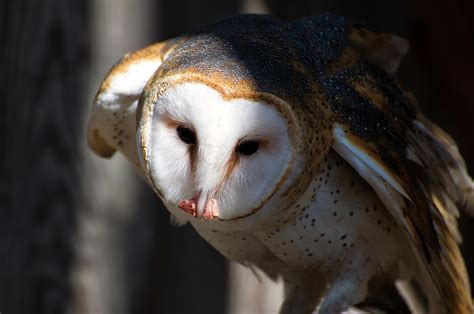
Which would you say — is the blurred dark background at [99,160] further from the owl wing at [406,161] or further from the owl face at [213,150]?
the owl face at [213,150]

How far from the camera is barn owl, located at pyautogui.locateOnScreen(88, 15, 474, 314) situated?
2090 millimetres

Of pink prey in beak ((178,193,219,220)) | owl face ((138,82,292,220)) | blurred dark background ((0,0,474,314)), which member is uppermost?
owl face ((138,82,292,220))

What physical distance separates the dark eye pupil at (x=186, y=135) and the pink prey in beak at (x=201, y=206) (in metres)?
0.12

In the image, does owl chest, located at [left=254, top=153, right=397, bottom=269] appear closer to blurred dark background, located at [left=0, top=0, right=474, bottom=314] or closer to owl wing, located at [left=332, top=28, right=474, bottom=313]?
owl wing, located at [left=332, top=28, right=474, bottom=313]

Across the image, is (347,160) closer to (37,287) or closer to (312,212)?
(312,212)

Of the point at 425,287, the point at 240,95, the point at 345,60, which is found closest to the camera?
the point at 240,95

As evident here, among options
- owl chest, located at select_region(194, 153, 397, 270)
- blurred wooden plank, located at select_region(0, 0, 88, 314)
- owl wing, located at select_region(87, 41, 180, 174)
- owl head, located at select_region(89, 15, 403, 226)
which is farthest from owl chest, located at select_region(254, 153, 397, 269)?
blurred wooden plank, located at select_region(0, 0, 88, 314)

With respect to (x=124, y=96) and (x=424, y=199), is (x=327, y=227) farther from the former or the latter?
(x=124, y=96)

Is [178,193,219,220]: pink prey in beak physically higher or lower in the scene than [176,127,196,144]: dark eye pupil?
lower

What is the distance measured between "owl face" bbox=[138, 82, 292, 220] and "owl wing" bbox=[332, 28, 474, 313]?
0.81 feet

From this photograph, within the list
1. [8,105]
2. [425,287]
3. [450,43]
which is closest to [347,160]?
[425,287]

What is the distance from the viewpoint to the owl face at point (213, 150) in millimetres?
2037

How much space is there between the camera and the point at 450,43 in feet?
11.5

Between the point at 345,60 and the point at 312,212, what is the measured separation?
16.0 inches
